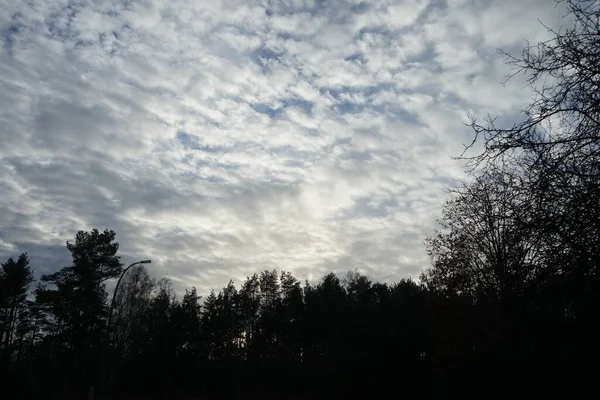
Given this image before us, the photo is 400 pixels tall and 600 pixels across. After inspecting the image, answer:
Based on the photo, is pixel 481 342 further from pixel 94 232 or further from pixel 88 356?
pixel 88 356

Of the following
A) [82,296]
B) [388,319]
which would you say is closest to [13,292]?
[82,296]

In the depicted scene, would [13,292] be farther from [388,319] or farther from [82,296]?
[388,319]

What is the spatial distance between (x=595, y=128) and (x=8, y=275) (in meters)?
65.0

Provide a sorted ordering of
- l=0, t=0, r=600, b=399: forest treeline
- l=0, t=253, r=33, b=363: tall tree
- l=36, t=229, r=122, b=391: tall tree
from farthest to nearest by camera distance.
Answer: l=0, t=253, r=33, b=363: tall tree < l=36, t=229, r=122, b=391: tall tree < l=0, t=0, r=600, b=399: forest treeline

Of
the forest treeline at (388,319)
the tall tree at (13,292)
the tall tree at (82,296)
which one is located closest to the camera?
the forest treeline at (388,319)

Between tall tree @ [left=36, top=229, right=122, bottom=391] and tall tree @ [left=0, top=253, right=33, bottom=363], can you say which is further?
tall tree @ [left=0, top=253, right=33, bottom=363]

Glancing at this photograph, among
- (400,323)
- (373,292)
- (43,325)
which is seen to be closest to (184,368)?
(43,325)

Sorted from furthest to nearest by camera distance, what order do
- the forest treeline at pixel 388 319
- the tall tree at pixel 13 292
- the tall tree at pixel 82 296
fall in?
the tall tree at pixel 13 292
the tall tree at pixel 82 296
the forest treeline at pixel 388 319

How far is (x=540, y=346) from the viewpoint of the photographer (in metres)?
8.93

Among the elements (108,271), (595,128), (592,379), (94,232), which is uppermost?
(94,232)

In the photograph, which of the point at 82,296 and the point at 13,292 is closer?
the point at 82,296

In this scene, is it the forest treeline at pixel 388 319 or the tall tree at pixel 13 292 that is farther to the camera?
the tall tree at pixel 13 292

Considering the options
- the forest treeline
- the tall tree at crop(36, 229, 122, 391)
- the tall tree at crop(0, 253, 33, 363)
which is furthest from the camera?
the tall tree at crop(0, 253, 33, 363)

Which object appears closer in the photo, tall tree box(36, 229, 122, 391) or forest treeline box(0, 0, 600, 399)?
forest treeline box(0, 0, 600, 399)
